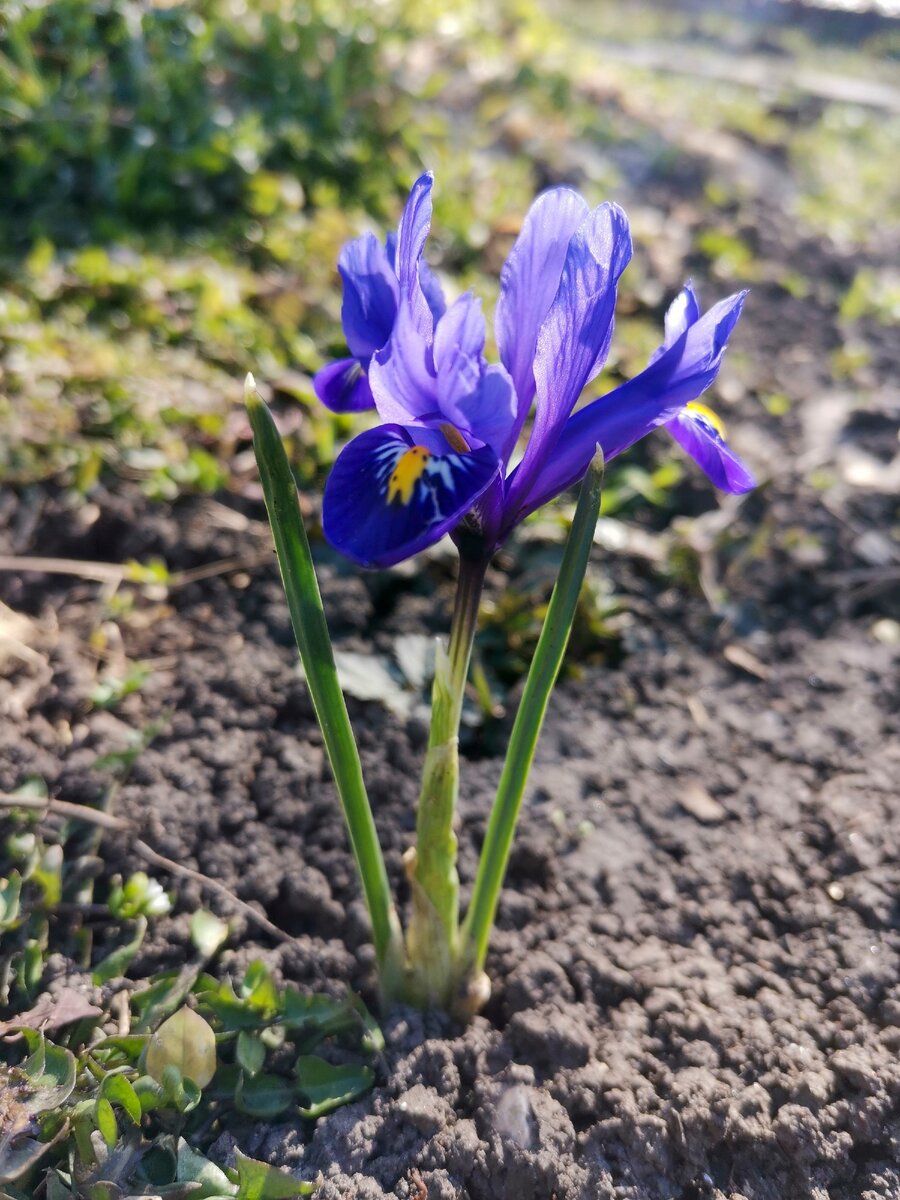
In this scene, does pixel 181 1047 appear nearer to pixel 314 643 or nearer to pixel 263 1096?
pixel 263 1096

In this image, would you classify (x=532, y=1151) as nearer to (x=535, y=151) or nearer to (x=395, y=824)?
(x=395, y=824)

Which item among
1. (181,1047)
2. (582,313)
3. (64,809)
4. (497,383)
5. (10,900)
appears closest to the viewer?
(497,383)

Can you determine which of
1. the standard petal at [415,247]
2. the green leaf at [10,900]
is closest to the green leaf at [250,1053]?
the green leaf at [10,900]

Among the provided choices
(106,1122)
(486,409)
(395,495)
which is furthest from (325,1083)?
(486,409)

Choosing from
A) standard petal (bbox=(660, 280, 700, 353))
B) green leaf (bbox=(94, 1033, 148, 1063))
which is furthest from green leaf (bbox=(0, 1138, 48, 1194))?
standard petal (bbox=(660, 280, 700, 353))

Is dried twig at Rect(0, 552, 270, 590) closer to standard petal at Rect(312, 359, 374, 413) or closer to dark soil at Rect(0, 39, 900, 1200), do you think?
dark soil at Rect(0, 39, 900, 1200)

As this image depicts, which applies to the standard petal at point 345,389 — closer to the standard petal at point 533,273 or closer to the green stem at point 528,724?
the standard petal at point 533,273
